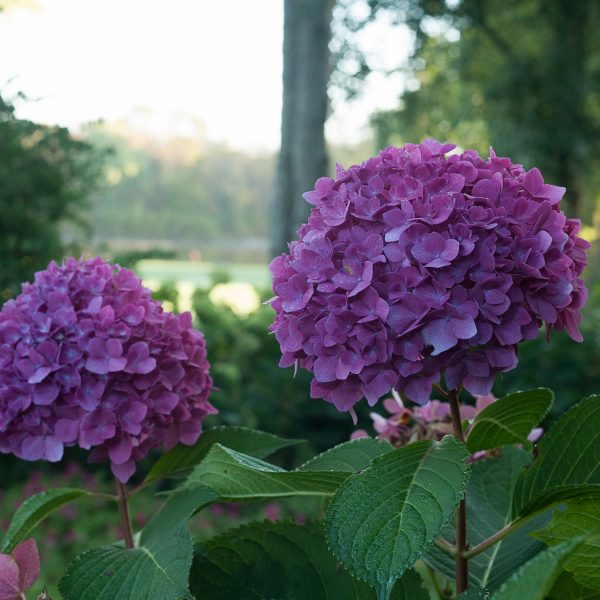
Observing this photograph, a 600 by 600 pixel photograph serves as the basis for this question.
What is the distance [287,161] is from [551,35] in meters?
6.72

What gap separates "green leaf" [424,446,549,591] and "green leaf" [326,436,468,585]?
0.21m

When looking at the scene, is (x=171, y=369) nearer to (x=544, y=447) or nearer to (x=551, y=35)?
(x=544, y=447)

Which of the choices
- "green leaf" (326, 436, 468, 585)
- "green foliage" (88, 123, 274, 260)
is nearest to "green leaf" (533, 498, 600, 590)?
"green leaf" (326, 436, 468, 585)

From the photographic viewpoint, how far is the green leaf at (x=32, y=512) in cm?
100

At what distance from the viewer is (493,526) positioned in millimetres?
1019

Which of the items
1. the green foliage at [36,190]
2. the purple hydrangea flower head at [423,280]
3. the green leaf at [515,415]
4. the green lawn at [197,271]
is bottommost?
the green lawn at [197,271]

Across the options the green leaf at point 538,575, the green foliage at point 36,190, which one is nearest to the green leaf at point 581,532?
the green leaf at point 538,575

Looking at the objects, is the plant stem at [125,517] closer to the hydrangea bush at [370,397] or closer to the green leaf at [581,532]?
the hydrangea bush at [370,397]

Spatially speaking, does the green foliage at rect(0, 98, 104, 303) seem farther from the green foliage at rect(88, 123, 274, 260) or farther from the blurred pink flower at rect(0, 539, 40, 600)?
the green foliage at rect(88, 123, 274, 260)

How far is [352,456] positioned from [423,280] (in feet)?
0.87

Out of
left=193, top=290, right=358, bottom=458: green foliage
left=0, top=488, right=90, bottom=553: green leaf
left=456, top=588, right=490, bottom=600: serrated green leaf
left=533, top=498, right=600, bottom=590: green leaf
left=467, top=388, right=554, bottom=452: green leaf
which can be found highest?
left=467, top=388, right=554, bottom=452: green leaf

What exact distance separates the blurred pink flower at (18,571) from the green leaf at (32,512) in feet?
0.43

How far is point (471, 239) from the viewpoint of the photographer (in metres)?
0.79

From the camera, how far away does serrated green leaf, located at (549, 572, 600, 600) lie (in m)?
0.79
